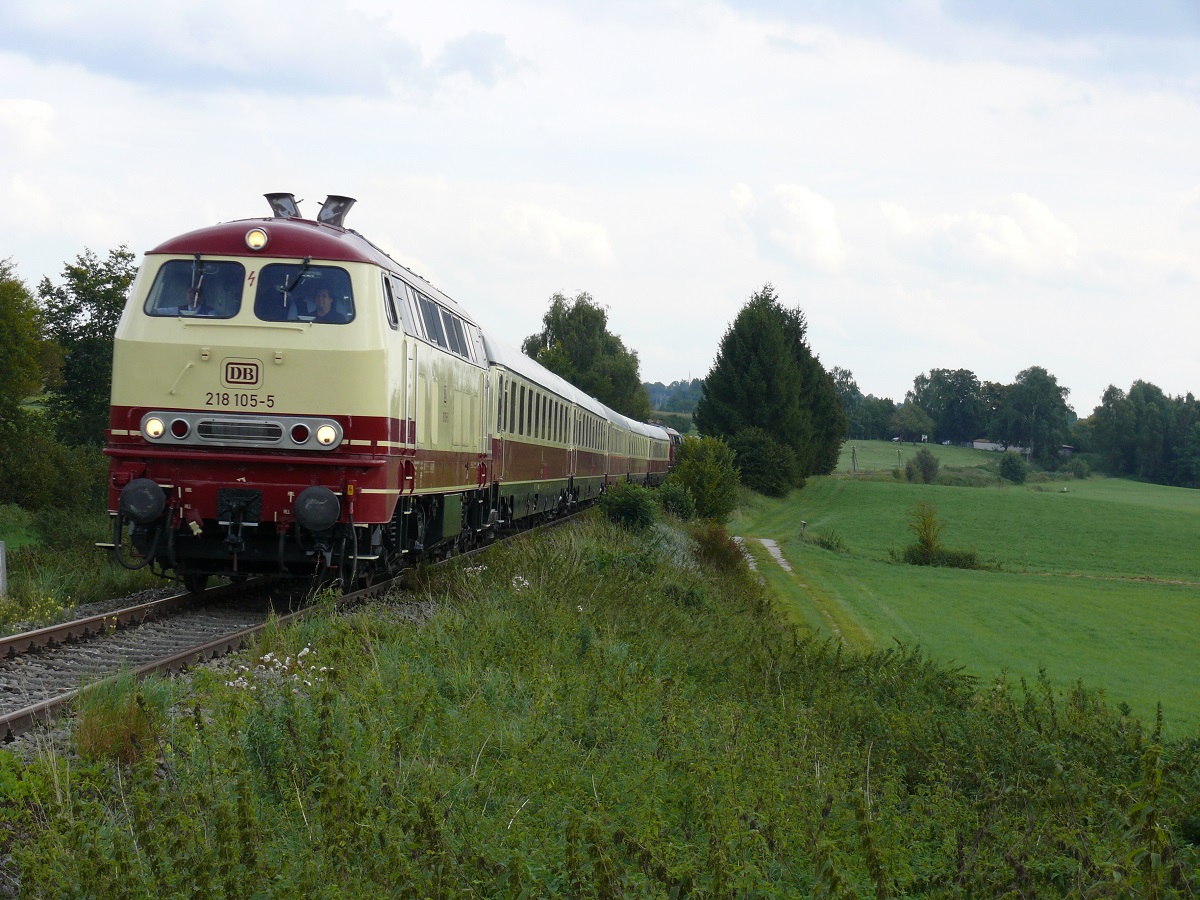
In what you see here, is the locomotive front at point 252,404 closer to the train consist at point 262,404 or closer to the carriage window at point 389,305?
the train consist at point 262,404

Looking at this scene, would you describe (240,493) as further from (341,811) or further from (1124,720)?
(1124,720)

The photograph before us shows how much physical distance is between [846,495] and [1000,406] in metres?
92.0

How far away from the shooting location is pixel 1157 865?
460cm

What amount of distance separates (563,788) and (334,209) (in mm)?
9369

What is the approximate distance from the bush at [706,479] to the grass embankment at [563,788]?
25386 mm

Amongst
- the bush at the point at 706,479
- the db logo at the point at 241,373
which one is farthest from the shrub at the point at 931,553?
the db logo at the point at 241,373

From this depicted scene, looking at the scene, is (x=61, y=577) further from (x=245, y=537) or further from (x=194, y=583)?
(x=245, y=537)

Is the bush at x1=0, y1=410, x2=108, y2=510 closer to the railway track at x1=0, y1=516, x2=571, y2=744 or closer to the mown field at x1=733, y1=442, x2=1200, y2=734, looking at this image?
the mown field at x1=733, y1=442, x2=1200, y2=734

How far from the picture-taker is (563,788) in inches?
224

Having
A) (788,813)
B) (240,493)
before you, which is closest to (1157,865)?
(788,813)

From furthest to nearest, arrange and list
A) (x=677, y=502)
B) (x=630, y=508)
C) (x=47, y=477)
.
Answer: (x=677, y=502)
(x=47, y=477)
(x=630, y=508)

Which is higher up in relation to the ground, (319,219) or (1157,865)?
(319,219)

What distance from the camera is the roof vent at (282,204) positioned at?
13.1 meters

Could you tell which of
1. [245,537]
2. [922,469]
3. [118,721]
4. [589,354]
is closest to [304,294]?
[245,537]
